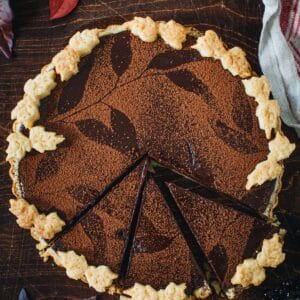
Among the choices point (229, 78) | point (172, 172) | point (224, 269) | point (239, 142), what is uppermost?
point (229, 78)

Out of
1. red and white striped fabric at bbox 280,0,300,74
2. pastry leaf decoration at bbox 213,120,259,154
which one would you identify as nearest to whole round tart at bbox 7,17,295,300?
pastry leaf decoration at bbox 213,120,259,154

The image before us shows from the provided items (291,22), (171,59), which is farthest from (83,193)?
(291,22)

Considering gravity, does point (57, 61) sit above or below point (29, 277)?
above

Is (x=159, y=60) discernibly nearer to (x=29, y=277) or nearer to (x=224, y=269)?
(x=224, y=269)

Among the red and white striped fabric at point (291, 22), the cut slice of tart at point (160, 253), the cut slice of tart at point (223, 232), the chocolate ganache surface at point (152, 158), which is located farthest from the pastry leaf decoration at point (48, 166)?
the red and white striped fabric at point (291, 22)

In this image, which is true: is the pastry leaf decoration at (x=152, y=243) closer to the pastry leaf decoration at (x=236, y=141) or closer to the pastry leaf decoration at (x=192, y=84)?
the pastry leaf decoration at (x=236, y=141)

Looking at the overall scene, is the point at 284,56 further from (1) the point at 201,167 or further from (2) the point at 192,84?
(1) the point at 201,167

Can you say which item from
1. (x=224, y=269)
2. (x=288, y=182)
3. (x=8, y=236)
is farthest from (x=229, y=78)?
(x=8, y=236)
